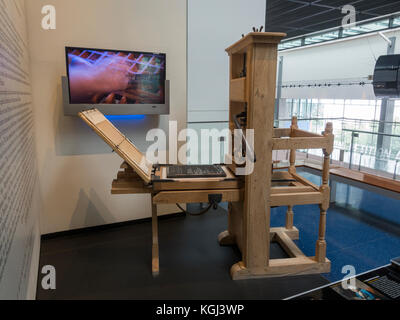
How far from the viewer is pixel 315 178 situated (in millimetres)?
6105

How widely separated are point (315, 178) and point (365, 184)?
71.8 inches

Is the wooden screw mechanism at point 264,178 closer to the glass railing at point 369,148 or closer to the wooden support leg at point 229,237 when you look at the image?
the wooden support leg at point 229,237

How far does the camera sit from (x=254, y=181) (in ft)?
8.96

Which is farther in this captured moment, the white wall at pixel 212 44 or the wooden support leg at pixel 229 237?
the white wall at pixel 212 44

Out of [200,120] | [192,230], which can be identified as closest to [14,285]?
Result: [192,230]

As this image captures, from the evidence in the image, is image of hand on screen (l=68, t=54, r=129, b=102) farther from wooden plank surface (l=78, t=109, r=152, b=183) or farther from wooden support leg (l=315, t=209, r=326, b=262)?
wooden support leg (l=315, t=209, r=326, b=262)

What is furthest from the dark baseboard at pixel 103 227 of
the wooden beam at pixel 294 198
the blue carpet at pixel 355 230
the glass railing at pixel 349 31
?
the glass railing at pixel 349 31

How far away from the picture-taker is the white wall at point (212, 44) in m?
4.23

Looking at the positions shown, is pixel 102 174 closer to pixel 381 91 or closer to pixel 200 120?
pixel 200 120

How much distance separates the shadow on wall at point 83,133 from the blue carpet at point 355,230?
6.58ft

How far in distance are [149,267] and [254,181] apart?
1322mm

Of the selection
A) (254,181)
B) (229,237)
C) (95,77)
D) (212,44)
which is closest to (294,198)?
(254,181)

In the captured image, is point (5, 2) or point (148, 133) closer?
point (5, 2)

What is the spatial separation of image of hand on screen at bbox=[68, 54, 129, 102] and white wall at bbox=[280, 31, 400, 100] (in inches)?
203
